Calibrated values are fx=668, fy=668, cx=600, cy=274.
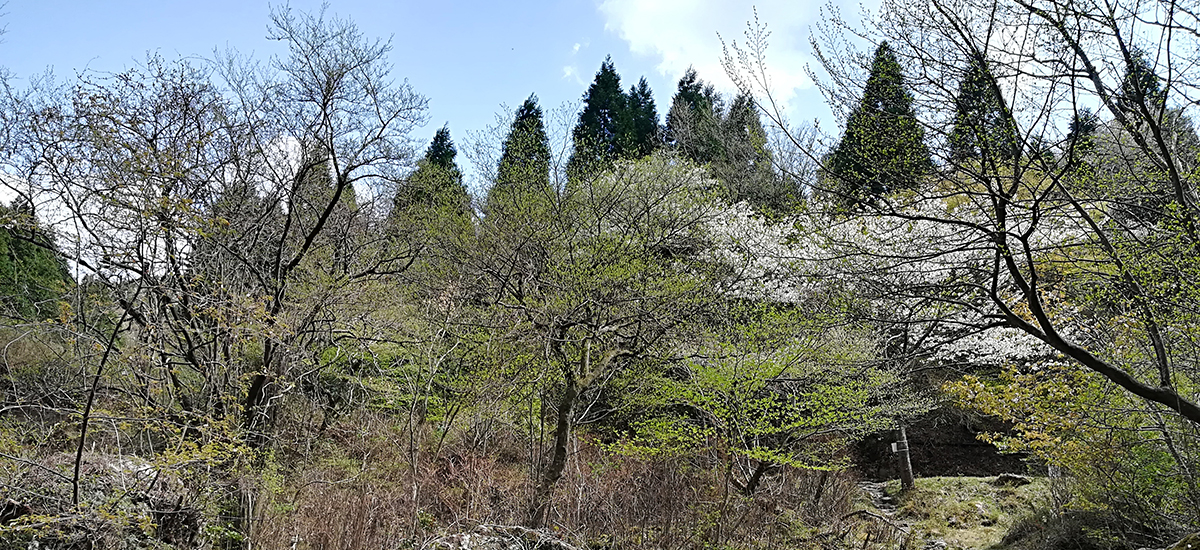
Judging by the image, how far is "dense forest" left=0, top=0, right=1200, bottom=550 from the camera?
14.3 ft

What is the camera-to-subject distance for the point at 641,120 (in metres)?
24.8

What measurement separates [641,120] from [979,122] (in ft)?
69.6

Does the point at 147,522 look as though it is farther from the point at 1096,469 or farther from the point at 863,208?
the point at 1096,469

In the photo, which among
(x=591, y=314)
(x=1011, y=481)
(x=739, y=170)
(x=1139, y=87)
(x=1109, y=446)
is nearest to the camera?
(x=1139, y=87)

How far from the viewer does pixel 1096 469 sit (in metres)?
6.35

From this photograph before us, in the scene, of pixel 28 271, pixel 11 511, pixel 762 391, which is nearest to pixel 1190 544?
pixel 762 391

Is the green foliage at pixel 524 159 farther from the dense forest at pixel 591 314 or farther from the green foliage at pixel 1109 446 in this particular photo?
the green foliage at pixel 1109 446

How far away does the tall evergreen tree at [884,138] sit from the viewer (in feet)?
14.3

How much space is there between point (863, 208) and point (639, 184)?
534cm

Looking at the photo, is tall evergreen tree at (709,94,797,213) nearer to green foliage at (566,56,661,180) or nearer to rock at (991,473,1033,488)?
green foliage at (566,56,661,180)

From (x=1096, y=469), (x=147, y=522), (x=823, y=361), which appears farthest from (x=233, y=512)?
(x=1096, y=469)

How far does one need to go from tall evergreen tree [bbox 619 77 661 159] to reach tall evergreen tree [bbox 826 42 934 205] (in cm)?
1605

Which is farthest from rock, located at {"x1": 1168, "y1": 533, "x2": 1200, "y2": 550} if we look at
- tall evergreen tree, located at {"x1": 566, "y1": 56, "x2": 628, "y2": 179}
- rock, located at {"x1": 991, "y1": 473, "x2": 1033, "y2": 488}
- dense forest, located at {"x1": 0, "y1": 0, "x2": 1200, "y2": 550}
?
tall evergreen tree, located at {"x1": 566, "y1": 56, "x2": 628, "y2": 179}

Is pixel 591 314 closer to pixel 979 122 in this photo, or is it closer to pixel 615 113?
pixel 979 122
